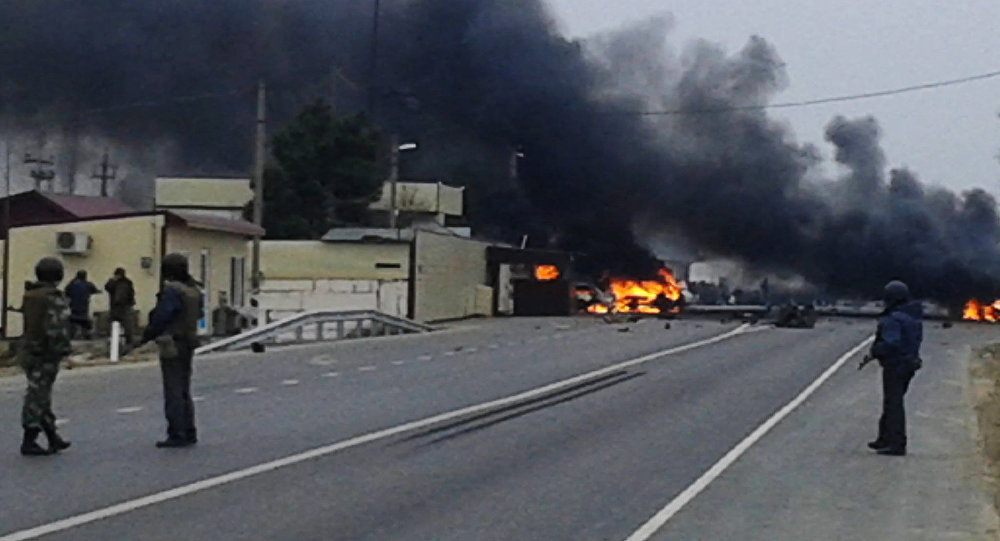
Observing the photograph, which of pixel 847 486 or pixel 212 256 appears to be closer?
pixel 847 486

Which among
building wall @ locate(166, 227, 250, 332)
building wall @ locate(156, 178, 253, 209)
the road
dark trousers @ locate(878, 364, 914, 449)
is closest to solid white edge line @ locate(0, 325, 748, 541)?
the road

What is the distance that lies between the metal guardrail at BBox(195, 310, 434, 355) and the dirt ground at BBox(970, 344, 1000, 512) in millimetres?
13124

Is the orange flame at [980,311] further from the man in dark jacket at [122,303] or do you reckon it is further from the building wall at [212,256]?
the man in dark jacket at [122,303]

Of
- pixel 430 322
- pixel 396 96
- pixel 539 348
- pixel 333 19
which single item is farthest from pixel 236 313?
pixel 333 19

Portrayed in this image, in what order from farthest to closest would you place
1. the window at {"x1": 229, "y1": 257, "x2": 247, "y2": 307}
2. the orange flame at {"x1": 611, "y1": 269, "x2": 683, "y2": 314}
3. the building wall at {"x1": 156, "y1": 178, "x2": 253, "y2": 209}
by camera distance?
the building wall at {"x1": 156, "y1": 178, "x2": 253, "y2": 209} → the orange flame at {"x1": 611, "y1": 269, "x2": 683, "y2": 314} → the window at {"x1": 229, "y1": 257, "x2": 247, "y2": 307}

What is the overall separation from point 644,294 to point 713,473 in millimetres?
52331

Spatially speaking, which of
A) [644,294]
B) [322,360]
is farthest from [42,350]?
[644,294]

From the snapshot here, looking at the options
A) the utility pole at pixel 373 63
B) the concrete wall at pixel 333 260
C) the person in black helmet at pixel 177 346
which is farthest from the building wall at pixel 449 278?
the person in black helmet at pixel 177 346

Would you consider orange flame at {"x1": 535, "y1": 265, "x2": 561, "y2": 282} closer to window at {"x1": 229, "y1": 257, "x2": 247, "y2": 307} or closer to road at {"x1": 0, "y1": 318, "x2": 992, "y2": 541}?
window at {"x1": 229, "y1": 257, "x2": 247, "y2": 307}

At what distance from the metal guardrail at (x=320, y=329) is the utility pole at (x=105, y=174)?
3509cm

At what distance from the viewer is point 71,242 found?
119ft

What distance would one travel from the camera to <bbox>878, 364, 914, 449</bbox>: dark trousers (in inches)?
614

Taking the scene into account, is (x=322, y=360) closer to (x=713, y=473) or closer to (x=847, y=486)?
(x=713, y=473)

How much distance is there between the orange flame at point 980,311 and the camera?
60594 millimetres
